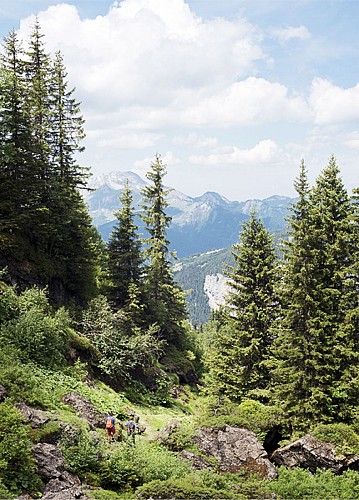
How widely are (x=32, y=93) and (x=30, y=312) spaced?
1642cm

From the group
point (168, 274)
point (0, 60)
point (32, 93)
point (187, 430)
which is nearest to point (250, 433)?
point (187, 430)

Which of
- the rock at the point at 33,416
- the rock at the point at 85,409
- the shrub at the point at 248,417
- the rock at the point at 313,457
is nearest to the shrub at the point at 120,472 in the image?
the rock at the point at 33,416

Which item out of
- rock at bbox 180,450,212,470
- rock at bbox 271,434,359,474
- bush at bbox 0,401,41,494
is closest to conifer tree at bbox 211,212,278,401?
rock at bbox 271,434,359,474

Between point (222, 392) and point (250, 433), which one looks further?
point (222, 392)

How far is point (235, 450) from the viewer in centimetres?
1302

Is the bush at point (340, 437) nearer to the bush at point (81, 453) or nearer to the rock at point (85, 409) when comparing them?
the rock at point (85, 409)

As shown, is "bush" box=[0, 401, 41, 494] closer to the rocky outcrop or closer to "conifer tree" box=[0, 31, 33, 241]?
the rocky outcrop

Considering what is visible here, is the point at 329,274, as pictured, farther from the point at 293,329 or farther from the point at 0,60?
the point at 0,60

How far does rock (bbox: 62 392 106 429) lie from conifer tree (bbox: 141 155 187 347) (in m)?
17.5

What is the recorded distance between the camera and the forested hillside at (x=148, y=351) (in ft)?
34.8

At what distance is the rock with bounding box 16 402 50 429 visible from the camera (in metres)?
10.6

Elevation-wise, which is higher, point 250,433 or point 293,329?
point 293,329

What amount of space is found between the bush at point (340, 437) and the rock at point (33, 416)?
948 centimetres

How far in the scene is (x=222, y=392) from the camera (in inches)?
853
